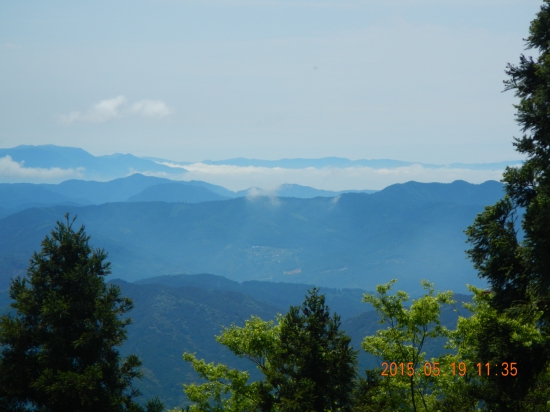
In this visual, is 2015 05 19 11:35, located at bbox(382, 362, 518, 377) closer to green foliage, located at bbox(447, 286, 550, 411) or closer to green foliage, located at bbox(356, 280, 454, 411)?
green foliage, located at bbox(356, 280, 454, 411)

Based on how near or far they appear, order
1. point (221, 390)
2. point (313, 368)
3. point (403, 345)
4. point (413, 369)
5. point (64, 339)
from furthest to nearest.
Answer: point (221, 390) < point (403, 345) < point (64, 339) < point (313, 368) < point (413, 369)

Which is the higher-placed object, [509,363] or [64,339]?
[509,363]

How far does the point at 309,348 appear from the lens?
22016mm

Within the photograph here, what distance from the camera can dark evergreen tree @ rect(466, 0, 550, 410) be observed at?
590 inches

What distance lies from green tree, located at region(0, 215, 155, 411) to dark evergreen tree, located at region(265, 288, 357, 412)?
6.62 meters

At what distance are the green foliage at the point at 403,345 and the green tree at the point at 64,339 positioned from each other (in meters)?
10.7

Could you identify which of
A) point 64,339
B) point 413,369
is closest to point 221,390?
point 64,339

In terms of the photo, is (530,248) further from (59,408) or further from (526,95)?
(59,408)

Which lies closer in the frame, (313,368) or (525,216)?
(525,216)

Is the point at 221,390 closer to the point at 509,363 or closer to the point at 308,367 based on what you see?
the point at 308,367

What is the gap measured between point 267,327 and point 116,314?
7874 mm

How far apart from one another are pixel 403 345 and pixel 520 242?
9301mm

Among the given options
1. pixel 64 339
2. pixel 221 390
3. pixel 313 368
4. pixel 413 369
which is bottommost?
pixel 221 390

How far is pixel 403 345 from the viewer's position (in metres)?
Answer: 23.1
